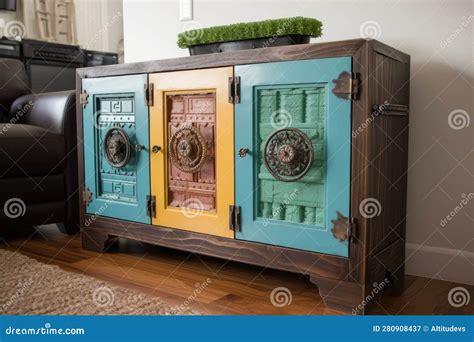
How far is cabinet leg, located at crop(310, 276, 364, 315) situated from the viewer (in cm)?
138

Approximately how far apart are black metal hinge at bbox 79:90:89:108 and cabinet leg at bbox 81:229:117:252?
52 centimetres

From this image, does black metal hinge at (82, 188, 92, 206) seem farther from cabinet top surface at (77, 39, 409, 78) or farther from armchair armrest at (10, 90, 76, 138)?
cabinet top surface at (77, 39, 409, 78)

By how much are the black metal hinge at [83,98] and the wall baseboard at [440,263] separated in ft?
4.44

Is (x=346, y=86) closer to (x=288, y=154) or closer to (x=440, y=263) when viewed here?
(x=288, y=154)

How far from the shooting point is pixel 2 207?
2.10m

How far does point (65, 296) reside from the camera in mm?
1473

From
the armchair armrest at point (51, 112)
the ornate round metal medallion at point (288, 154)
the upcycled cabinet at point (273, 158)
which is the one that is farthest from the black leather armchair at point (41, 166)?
the ornate round metal medallion at point (288, 154)

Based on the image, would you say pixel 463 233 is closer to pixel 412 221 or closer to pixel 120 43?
pixel 412 221

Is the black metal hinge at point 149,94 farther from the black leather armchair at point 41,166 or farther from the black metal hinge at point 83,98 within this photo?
the black leather armchair at point 41,166

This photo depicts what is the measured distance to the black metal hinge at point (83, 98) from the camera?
203 centimetres

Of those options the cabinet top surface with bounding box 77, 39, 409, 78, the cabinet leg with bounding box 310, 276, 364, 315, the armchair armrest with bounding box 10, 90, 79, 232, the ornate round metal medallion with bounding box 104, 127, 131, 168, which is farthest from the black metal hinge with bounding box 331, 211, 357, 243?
the armchair armrest with bounding box 10, 90, 79, 232

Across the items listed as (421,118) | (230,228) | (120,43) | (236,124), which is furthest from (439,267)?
(120,43)

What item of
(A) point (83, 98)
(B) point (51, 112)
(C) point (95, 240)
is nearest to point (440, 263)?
(C) point (95, 240)

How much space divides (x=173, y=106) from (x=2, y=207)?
91 cm
